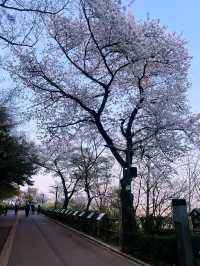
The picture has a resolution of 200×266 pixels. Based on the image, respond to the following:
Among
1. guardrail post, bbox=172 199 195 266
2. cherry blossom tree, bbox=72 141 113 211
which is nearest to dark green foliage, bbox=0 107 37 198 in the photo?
cherry blossom tree, bbox=72 141 113 211

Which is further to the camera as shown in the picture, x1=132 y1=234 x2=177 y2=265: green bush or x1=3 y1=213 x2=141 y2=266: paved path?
x1=3 y1=213 x2=141 y2=266: paved path

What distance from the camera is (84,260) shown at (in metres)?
14.3

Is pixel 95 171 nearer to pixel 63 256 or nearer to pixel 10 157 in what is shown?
pixel 10 157

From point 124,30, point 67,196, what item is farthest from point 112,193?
point 124,30

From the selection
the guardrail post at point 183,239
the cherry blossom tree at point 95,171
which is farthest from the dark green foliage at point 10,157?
the guardrail post at point 183,239

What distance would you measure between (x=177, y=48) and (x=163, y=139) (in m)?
4.69

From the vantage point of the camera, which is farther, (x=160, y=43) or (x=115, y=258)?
(x=160, y=43)

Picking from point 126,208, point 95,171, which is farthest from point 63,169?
point 126,208

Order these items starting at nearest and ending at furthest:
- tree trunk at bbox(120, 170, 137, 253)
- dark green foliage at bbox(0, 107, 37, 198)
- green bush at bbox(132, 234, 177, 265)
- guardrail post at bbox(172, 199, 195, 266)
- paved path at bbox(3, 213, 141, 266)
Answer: guardrail post at bbox(172, 199, 195, 266) < green bush at bbox(132, 234, 177, 265) < paved path at bbox(3, 213, 141, 266) < tree trunk at bbox(120, 170, 137, 253) < dark green foliage at bbox(0, 107, 37, 198)

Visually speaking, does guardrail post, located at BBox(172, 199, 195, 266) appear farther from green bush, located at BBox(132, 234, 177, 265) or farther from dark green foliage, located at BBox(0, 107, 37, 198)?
dark green foliage, located at BBox(0, 107, 37, 198)

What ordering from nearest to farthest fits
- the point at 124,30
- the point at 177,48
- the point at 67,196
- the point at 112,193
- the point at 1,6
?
the point at 1,6 → the point at 124,30 → the point at 177,48 → the point at 112,193 → the point at 67,196

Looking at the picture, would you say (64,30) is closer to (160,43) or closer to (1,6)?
(160,43)

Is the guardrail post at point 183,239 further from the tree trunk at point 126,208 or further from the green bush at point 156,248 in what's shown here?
the tree trunk at point 126,208

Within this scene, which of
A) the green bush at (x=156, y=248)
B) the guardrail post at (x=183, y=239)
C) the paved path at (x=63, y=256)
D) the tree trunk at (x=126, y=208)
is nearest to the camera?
the guardrail post at (x=183, y=239)
